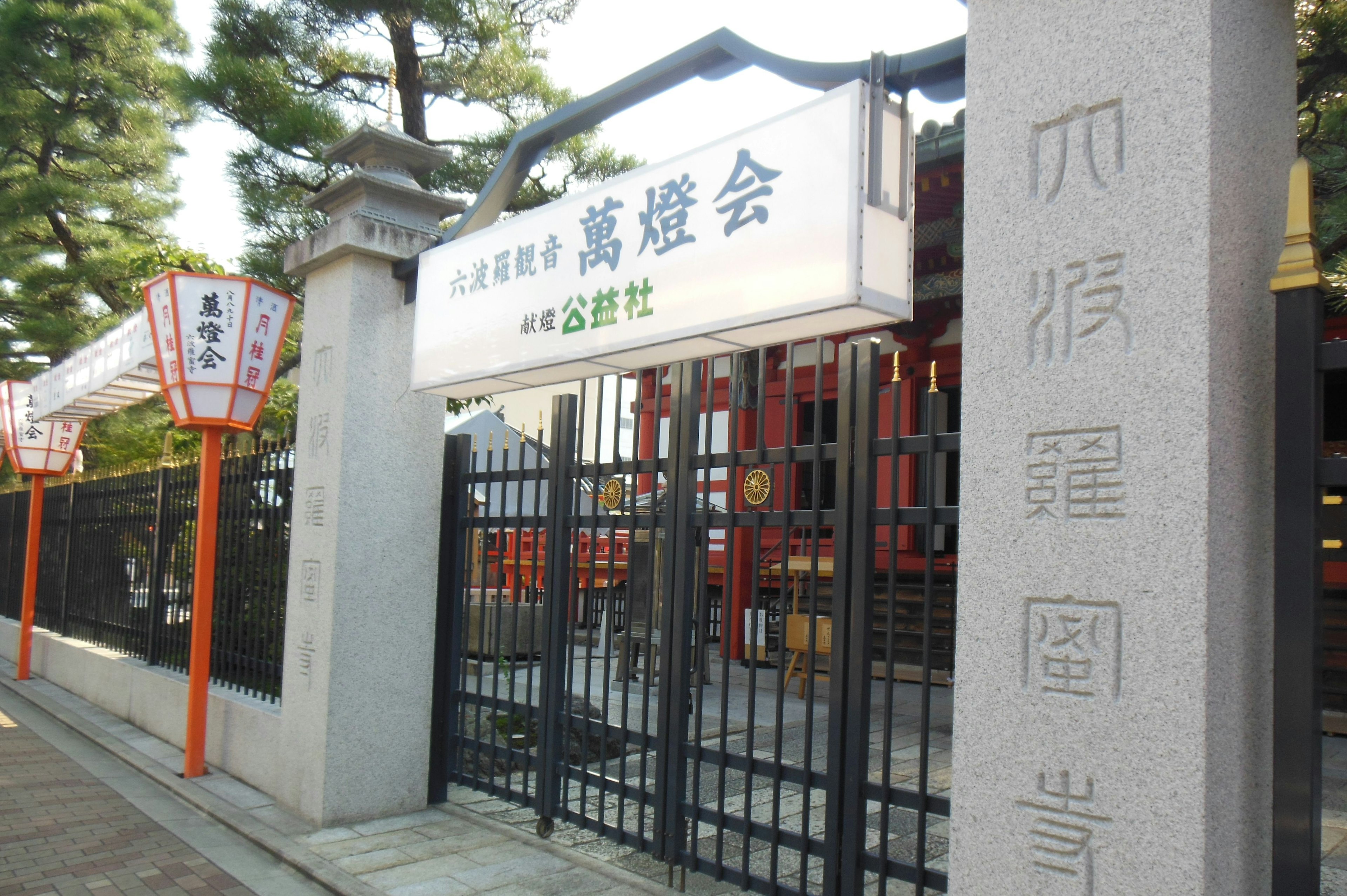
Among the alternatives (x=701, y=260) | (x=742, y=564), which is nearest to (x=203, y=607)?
(x=701, y=260)

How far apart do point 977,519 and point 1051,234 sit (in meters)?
0.78

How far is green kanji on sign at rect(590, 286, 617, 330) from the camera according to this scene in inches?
148

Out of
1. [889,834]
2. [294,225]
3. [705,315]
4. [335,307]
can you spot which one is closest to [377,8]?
[294,225]

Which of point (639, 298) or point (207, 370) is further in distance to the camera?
point (207, 370)

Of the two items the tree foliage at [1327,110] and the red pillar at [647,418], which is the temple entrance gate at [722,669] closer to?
the tree foliage at [1327,110]

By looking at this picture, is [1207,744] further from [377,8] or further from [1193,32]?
[377,8]

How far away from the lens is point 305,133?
32.5 feet

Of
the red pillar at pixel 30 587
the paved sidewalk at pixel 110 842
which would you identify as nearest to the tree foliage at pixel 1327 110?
the paved sidewalk at pixel 110 842

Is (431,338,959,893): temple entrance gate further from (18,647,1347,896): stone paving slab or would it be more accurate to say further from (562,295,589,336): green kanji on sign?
(562,295,589,336): green kanji on sign

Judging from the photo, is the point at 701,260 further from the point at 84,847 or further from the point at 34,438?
the point at 34,438

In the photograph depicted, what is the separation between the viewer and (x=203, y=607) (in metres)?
6.41

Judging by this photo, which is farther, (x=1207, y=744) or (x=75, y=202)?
(x=75, y=202)

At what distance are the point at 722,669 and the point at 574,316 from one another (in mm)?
2468

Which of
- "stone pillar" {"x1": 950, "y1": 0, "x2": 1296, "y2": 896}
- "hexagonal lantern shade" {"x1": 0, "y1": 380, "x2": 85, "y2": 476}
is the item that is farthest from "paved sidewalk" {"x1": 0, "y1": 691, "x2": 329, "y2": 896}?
"hexagonal lantern shade" {"x1": 0, "y1": 380, "x2": 85, "y2": 476}
